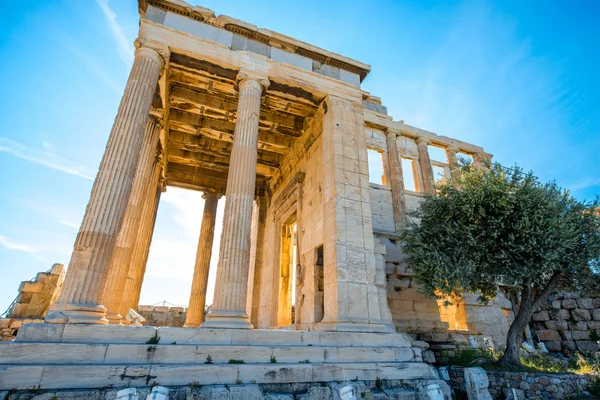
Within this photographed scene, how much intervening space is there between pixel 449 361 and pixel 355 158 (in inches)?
287

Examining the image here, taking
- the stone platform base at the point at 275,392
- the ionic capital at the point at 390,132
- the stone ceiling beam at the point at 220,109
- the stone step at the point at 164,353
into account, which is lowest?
the stone platform base at the point at 275,392

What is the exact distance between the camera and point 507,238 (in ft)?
31.9

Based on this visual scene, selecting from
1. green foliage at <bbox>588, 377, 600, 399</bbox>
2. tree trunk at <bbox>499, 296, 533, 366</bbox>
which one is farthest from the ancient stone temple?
green foliage at <bbox>588, 377, 600, 399</bbox>

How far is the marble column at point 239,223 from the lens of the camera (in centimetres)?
732

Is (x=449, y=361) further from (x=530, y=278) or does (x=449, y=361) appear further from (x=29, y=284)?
(x=29, y=284)

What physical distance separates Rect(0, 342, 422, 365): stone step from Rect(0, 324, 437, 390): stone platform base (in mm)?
13

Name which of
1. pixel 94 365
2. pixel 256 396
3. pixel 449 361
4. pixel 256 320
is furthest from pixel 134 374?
pixel 256 320

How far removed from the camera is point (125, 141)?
8.09 m

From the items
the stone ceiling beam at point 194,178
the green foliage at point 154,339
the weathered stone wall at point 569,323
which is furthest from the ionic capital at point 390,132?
the green foliage at point 154,339

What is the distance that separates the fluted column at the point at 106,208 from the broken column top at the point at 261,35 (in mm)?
1971

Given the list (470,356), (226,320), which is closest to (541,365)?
(470,356)

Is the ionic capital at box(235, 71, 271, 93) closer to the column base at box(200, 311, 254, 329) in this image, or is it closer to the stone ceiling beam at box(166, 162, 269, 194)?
the column base at box(200, 311, 254, 329)

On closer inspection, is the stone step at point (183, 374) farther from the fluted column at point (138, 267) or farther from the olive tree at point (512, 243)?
the fluted column at point (138, 267)

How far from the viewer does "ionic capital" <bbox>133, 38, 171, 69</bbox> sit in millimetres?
9273
